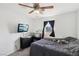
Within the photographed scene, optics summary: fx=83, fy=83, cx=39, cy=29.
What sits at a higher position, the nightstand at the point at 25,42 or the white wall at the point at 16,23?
the white wall at the point at 16,23

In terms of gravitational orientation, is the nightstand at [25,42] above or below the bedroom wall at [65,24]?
below

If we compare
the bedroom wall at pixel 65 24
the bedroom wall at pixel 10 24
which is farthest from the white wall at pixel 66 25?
the bedroom wall at pixel 10 24

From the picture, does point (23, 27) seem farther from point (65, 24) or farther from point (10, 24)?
point (65, 24)

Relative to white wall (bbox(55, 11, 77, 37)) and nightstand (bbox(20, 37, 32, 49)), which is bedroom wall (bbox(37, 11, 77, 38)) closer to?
white wall (bbox(55, 11, 77, 37))

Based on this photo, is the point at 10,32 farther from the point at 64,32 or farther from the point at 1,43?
the point at 64,32

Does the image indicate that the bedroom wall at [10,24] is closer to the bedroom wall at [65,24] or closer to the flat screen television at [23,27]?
the flat screen television at [23,27]

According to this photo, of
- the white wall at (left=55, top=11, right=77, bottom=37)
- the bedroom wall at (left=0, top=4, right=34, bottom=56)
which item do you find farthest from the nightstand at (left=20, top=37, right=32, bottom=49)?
the white wall at (left=55, top=11, right=77, bottom=37)

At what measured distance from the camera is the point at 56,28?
0.96 m

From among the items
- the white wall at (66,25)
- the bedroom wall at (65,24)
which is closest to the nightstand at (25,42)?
the bedroom wall at (65,24)

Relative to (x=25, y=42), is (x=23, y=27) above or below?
above

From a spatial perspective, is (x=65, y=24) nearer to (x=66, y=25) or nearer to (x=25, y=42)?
(x=66, y=25)

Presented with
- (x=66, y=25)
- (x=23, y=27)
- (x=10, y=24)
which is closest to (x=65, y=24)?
(x=66, y=25)

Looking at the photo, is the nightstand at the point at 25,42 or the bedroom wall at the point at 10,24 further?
the nightstand at the point at 25,42

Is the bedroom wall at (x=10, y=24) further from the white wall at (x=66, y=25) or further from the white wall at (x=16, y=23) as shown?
the white wall at (x=66, y=25)
